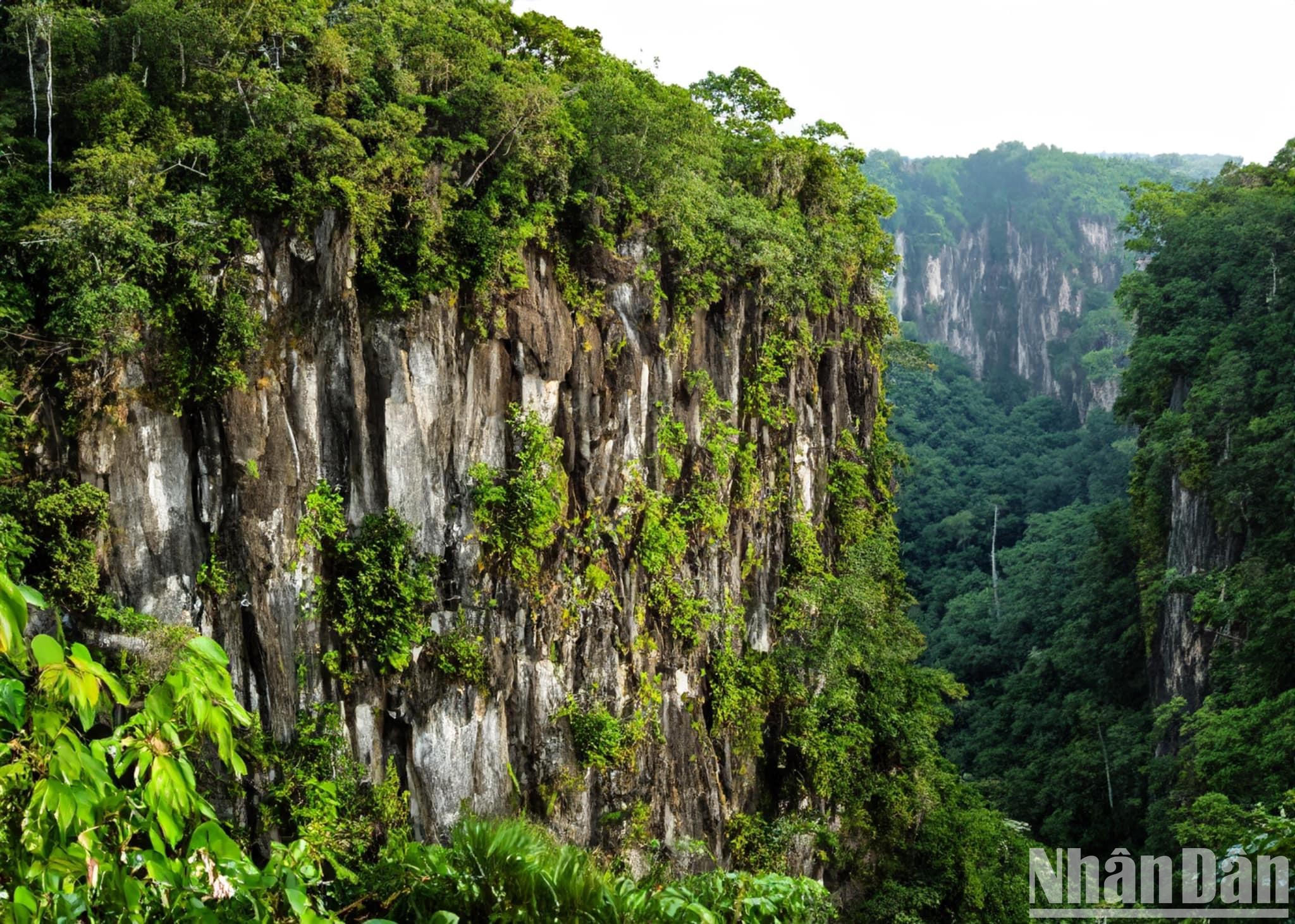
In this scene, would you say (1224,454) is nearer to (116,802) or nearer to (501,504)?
(501,504)

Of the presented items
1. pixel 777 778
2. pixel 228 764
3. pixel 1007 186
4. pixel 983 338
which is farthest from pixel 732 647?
pixel 1007 186

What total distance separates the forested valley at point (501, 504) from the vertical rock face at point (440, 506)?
0.05 m

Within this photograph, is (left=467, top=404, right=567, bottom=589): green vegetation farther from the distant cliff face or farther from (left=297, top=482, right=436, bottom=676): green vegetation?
the distant cliff face

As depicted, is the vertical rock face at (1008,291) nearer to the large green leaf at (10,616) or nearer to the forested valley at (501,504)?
the forested valley at (501,504)

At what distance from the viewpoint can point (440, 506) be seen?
12789 mm

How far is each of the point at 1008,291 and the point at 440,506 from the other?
222ft

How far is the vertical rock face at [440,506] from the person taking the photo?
11398 millimetres

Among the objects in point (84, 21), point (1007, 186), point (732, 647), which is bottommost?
point (732, 647)

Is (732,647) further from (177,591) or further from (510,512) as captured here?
(177,591)

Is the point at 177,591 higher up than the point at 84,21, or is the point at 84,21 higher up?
the point at 84,21

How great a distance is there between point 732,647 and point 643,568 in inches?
114

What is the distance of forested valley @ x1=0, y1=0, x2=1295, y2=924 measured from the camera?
1011 cm

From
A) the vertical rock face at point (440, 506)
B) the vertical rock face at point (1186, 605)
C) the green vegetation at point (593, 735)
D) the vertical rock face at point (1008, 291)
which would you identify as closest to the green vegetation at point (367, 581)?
the vertical rock face at point (440, 506)

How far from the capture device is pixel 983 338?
7212cm
